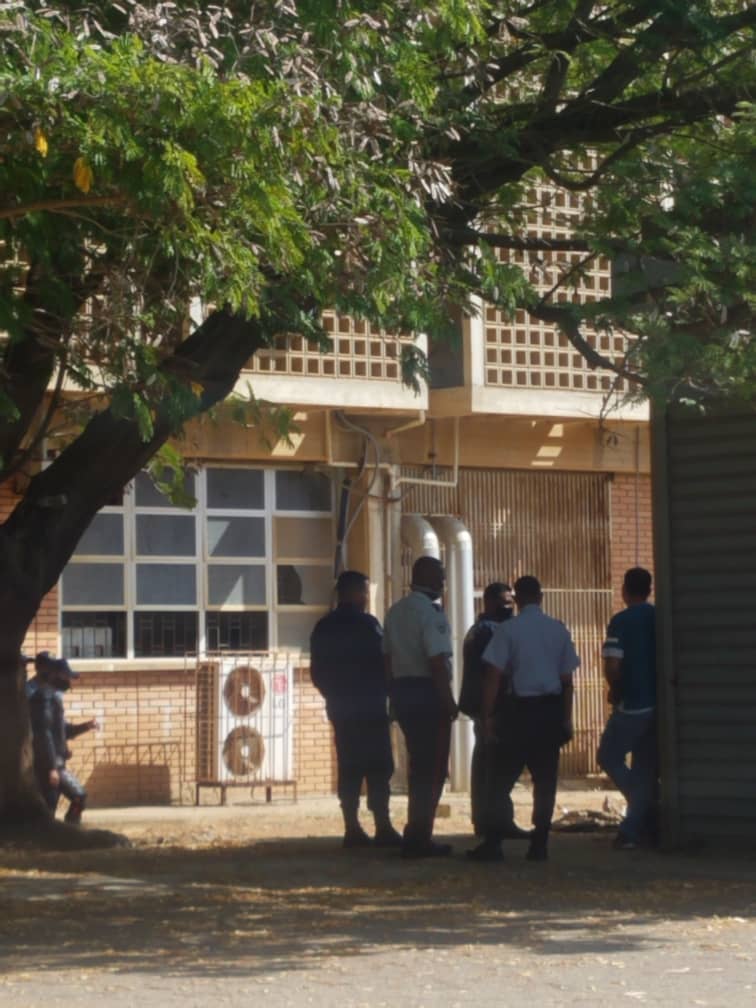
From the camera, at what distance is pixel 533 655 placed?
12359 millimetres

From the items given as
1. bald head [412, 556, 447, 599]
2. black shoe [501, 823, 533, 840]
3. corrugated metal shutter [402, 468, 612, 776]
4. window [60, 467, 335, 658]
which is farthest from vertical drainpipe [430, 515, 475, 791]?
bald head [412, 556, 447, 599]

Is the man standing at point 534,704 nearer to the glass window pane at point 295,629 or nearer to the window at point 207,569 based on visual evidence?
the window at point 207,569

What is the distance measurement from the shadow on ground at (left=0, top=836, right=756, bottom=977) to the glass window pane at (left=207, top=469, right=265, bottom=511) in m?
7.06

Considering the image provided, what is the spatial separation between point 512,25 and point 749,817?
18.3 feet

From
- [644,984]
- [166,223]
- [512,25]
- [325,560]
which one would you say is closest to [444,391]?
[325,560]

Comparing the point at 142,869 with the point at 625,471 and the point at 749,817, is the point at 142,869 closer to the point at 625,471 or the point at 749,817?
the point at 749,817

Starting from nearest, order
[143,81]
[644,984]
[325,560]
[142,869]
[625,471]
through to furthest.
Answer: [644,984], [143,81], [142,869], [325,560], [625,471]

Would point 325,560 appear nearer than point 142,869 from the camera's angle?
No

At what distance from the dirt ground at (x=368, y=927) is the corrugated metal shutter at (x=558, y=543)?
760cm

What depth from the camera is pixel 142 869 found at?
12109mm

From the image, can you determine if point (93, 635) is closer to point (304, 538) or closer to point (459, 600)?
point (304, 538)

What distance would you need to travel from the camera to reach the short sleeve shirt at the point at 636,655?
13.3 meters

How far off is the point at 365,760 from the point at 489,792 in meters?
1.11

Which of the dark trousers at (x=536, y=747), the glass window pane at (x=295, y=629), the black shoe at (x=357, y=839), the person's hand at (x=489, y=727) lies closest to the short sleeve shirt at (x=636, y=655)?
the dark trousers at (x=536, y=747)
